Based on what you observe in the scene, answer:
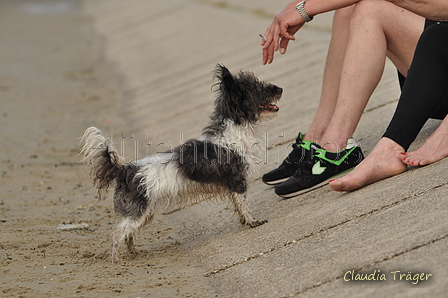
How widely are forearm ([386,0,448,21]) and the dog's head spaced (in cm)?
113

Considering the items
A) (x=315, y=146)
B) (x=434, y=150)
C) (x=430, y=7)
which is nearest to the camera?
(x=430, y=7)

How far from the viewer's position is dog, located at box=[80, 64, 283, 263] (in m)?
3.97

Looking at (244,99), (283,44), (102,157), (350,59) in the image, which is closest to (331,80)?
(350,59)

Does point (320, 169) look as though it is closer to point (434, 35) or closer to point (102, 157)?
point (434, 35)

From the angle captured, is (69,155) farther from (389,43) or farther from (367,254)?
(367,254)

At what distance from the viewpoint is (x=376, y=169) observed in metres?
3.98

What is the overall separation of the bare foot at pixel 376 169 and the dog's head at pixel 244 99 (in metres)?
0.79

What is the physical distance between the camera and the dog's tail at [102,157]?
3.99m

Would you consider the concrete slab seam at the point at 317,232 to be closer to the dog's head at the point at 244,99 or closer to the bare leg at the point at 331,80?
the dog's head at the point at 244,99

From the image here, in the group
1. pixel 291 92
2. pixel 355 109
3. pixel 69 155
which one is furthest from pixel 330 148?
pixel 69 155

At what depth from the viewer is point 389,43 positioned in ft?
14.9

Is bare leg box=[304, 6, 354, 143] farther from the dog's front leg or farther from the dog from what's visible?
the dog's front leg

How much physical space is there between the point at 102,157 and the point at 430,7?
7.97 feet

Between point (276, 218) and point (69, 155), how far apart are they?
3801mm
